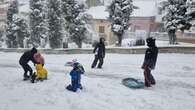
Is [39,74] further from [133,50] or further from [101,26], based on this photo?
[101,26]

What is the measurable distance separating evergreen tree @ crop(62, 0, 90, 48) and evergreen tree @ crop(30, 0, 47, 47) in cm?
792

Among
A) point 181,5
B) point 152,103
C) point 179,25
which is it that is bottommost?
point 152,103

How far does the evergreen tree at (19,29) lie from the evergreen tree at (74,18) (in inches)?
462

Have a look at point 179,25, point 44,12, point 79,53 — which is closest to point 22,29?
point 44,12

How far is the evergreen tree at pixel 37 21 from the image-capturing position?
47031 mm

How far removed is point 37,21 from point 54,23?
3.11 meters

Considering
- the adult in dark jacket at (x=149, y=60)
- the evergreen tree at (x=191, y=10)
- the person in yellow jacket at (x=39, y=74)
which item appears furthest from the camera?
the evergreen tree at (x=191, y=10)

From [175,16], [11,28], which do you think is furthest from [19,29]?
[175,16]

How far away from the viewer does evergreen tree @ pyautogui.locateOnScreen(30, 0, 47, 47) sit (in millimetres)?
47031

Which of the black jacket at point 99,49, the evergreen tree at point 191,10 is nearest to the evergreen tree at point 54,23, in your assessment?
the evergreen tree at point 191,10

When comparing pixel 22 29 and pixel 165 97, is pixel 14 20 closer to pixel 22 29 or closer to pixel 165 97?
pixel 22 29

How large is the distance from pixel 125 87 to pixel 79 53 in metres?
15.8

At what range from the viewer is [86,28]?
39.7 m

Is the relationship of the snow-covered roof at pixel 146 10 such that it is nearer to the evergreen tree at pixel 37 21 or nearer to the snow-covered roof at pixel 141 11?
the snow-covered roof at pixel 141 11
